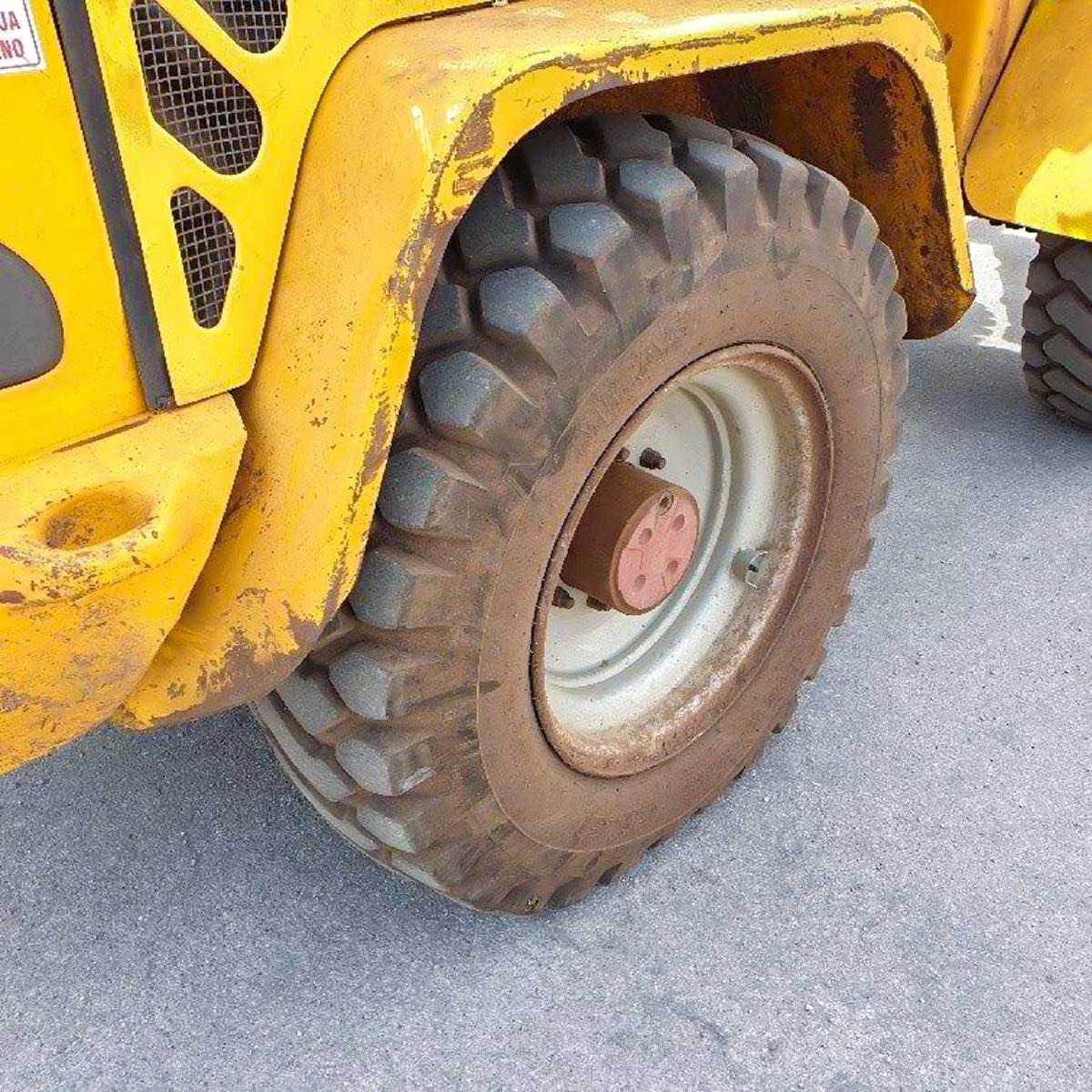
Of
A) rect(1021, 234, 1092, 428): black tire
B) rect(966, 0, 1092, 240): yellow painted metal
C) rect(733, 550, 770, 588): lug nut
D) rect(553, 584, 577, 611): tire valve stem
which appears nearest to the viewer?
rect(553, 584, 577, 611): tire valve stem

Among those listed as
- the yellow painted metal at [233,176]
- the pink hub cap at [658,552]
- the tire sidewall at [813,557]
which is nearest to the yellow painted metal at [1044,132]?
the tire sidewall at [813,557]

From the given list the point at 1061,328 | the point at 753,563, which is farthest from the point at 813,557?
the point at 1061,328

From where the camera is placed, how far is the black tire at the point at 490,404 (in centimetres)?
116

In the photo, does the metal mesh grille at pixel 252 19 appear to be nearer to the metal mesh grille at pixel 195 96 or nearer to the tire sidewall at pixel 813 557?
the metal mesh grille at pixel 195 96

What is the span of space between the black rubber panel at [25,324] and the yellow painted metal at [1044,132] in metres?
1.78

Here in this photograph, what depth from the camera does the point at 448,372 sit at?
115cm

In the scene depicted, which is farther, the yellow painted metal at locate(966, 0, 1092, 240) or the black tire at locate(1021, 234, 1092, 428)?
the black tire at locate(1021, 234, 1092, 428)

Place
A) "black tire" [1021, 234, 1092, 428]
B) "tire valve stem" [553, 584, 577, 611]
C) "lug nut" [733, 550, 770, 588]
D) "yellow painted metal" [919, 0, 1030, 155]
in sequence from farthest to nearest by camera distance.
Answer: "black tire" [1021, 234, 1092, 428], "yellow painted metal" [919, 0, 1030, 155], "lug nut" [733, 550, 770, 588], "tire valve stem" [553, 584, 577, 611]

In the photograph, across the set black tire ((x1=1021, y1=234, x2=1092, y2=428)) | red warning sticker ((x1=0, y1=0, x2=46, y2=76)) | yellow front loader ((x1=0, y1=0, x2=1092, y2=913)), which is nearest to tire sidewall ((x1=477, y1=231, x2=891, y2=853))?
yellow front loader ((x1=0, y1=0, x2=1092, y2=913))

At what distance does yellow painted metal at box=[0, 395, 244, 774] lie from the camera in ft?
3.08

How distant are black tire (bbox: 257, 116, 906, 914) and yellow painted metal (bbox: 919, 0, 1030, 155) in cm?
75

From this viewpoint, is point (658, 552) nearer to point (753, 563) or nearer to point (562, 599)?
point (562, 599)

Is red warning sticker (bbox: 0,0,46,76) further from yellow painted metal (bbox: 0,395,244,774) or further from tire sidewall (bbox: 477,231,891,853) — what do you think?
tire sidewall (bbox: 477,231,891,853)

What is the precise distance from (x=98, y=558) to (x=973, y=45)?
1.76 meters
